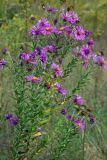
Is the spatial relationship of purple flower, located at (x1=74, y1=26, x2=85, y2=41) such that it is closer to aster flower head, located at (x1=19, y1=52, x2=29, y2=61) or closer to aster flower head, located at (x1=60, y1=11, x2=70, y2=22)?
aster flower head, located at (x1=60, y1=11, x2=70, y2=22)

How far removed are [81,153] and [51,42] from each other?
1092mm

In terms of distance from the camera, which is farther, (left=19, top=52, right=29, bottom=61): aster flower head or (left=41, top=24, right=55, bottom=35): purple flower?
(left=41, top=24, right=55, bottom=35): purple flower

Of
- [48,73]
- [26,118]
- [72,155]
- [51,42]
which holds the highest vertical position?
[51,42]

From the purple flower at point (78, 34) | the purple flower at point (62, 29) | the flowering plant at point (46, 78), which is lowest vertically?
the flowering plant at point (46, 78)

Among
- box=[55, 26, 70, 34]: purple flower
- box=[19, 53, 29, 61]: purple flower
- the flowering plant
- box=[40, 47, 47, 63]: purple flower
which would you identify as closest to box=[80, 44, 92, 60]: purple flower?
the flowering plant

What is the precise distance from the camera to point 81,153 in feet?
13.0

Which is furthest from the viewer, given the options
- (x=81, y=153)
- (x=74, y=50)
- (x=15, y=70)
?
(x=81, y=153)

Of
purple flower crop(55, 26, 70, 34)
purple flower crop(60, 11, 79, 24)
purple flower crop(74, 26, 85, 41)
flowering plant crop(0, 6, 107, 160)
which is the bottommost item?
flowering plant crop(0, 6, 107, 160)

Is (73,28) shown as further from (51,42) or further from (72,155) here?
(72,155)

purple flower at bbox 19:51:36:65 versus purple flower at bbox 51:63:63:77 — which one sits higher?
purple flower at bbox 19:51:36:65

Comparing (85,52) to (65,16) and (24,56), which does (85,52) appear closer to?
(65,16)

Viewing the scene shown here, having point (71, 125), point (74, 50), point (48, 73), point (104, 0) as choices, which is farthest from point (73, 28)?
point (104, 0)

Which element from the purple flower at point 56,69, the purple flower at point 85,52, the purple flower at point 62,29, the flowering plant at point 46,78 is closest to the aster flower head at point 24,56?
the flowering plant at point 46,78

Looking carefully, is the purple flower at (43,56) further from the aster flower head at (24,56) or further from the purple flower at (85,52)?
the purple flower at (85,52)
